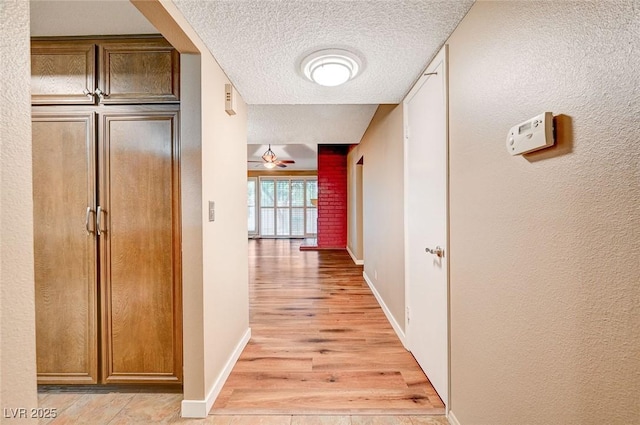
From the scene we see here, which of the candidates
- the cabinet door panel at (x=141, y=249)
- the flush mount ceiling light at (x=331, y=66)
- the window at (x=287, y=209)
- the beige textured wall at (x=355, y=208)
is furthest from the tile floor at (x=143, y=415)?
the window at (x=287, y=209)

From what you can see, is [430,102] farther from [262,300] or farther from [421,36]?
[262,300]

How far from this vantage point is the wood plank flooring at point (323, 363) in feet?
5.76

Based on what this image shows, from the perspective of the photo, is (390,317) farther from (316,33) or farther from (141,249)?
(316,33)

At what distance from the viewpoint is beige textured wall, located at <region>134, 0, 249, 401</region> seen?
64.7 inches

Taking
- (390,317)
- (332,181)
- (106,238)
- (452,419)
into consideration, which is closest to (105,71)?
(106,238)

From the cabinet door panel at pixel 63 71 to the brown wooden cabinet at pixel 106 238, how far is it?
0.05 m

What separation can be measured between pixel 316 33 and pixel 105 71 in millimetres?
1336

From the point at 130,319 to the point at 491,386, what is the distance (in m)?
1.98

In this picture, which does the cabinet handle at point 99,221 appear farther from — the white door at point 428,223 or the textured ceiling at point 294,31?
the white door at point 428,223

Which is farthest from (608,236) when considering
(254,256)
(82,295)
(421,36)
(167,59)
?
(254,256)

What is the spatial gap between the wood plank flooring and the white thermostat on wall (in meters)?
1.53

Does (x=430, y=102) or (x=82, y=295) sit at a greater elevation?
(x=430, y=102)

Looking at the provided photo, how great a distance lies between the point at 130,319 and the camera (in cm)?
183

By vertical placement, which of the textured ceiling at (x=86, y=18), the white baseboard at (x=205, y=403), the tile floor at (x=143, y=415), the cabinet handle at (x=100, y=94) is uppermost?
the textured ceiling at (x=86, y=18)
